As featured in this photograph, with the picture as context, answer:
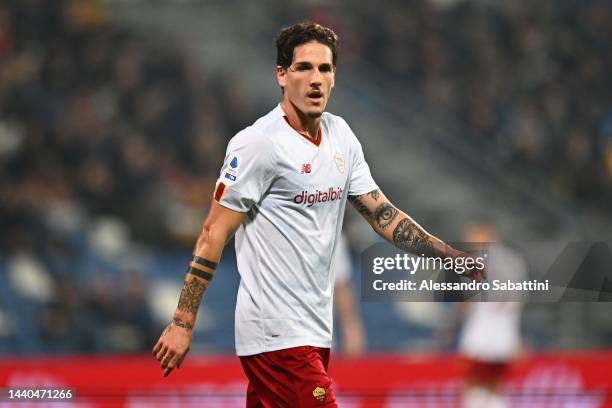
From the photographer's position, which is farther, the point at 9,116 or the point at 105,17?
the point at 105,17

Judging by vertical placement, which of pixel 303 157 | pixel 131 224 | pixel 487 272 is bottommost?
pixel 487 272

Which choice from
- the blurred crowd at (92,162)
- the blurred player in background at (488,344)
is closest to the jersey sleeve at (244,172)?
the blurred player in background at (488,344)

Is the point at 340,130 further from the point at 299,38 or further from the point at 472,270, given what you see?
the point at 472,270

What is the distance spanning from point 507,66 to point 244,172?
967 centimetres

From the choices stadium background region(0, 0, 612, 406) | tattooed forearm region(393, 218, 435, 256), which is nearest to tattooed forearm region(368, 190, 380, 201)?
tattooed forearm region(393, 218, 435, 256)

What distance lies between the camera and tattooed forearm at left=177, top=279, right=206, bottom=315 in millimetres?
3447

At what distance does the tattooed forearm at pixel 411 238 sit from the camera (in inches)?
154

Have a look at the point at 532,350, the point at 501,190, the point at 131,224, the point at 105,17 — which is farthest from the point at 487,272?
the point at 105,17

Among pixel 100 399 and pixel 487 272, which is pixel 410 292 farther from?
pixel 100 399

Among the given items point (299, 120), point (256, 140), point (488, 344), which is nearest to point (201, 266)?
point (256, 140)

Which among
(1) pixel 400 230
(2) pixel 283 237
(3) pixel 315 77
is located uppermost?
(3) pixel 315 77

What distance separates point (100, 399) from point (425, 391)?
228cm

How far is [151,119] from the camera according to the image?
11477 millimetres

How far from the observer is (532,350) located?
9.24 m
